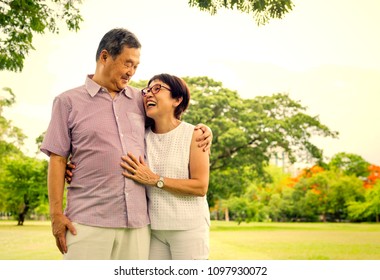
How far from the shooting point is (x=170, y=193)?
1.73m

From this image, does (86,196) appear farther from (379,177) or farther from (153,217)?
(379,177)

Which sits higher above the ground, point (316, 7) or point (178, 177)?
point (316, 7)

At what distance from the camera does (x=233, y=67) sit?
10.8 meters

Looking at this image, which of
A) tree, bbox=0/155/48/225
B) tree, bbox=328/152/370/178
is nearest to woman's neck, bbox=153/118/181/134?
tree, bbox=328/152/370/178

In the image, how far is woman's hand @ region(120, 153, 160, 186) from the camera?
1.66 m

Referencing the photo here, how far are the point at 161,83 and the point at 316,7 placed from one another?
7.78m

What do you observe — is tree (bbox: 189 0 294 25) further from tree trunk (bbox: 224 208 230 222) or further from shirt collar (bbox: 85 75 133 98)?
tree trunk (bbox: 224 208 230 222)

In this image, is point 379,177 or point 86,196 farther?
point 379,177

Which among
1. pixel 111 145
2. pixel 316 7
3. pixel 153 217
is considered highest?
pixel 316 7

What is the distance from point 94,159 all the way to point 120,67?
0.34m

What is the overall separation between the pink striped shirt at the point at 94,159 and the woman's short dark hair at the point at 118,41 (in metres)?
0.19
